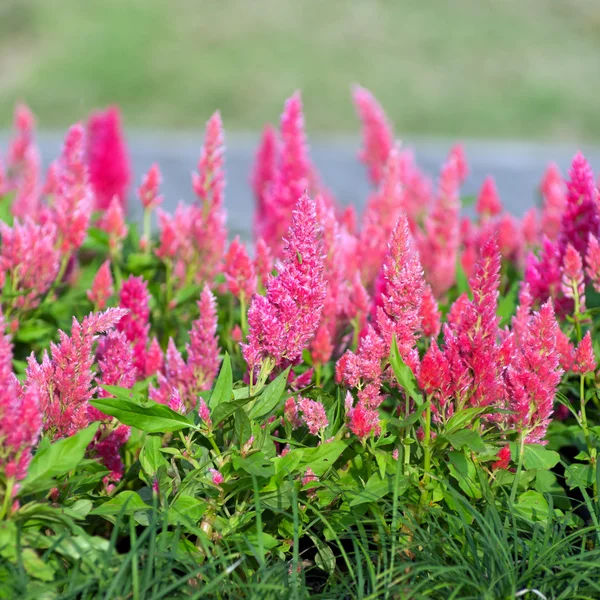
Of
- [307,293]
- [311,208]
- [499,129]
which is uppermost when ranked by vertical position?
[311,208]

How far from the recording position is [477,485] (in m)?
2.58

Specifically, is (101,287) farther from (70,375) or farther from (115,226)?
(70,375)

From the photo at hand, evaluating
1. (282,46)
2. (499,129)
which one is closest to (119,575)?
(499,129)

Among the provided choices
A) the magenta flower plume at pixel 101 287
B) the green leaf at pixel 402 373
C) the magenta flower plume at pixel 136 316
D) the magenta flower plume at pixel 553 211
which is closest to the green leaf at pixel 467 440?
the green leaf at pixel 402 373

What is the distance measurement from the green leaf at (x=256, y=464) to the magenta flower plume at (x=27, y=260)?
1348 mm

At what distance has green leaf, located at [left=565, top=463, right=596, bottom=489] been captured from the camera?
2.66 m

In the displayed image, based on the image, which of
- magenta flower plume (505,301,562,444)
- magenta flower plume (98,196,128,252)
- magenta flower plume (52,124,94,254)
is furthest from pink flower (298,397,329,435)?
magenta flower plume (98,196,128,252)

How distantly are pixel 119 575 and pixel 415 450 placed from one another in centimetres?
99

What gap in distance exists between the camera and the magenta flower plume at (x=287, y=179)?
157 inches

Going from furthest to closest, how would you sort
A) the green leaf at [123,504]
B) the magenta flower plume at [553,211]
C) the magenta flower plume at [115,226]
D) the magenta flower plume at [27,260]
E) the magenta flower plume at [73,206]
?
1. the magenta flower plume at [553,211]
2. the magenta flower plume at [115,226]
3. the magenta flower plume at [73,206]
4. the magenta flower plume at [27,260]
5. the green leaf at [123,504]

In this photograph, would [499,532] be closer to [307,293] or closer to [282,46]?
[307,293]

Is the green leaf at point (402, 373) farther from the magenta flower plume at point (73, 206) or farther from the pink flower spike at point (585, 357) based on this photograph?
the magenta flower plume at point (73, 206)

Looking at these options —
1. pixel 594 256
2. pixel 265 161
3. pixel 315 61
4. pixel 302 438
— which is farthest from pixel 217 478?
pixel 315 61

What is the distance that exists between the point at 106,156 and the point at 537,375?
12.4 feet
